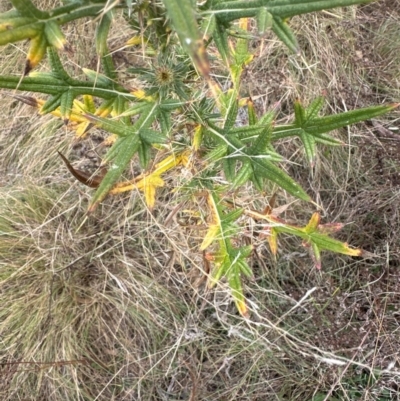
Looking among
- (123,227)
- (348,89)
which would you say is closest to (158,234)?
(123,227)

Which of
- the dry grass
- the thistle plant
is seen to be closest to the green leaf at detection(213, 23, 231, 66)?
the thistle plant

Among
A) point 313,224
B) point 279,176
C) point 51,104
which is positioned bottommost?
point 313,224

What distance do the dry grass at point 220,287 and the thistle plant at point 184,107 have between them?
0.48 meters

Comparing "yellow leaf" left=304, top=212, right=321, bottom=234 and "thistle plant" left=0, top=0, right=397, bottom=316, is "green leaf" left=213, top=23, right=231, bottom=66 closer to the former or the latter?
"thistle plant" left=0, top=0, right=397, bottom=316

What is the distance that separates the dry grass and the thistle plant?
0.48m

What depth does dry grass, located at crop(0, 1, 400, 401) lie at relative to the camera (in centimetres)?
176

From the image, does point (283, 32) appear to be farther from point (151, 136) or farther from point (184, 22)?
point (184, 22)

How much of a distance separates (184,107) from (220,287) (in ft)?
2.63

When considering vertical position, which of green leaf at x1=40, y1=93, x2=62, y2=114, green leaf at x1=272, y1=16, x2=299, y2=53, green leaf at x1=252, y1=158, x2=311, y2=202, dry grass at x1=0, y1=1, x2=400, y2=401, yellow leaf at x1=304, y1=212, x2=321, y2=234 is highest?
green leaf at x1=272, y1=16, x2=299, y2=53

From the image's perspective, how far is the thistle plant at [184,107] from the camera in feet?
2.48

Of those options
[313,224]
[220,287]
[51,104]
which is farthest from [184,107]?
[220,287]

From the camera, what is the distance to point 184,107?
41.9 inches

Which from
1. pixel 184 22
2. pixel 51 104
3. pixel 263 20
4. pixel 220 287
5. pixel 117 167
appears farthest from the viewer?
pixel 220 287

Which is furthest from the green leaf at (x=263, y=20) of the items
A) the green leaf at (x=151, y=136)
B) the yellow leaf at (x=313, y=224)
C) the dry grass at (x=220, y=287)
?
the dry grass at (x=220, y=287)
